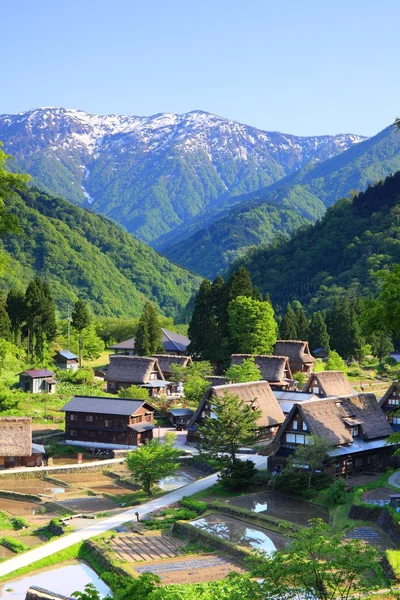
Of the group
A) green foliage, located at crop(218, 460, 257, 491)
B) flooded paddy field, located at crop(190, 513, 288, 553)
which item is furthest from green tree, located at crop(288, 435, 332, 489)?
flooded paddy field, located at crop(190, 513, 288, 553)

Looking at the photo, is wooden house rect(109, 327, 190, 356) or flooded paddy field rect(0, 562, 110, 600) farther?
wooden house rect(109, 327, 190, 356)

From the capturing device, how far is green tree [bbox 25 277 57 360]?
68.4 m

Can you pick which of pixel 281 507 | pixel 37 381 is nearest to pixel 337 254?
pixel 37 381

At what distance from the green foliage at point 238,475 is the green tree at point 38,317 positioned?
32.9 m

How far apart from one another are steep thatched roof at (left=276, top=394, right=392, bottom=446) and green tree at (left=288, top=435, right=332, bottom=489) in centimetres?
159

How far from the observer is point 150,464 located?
125 feet

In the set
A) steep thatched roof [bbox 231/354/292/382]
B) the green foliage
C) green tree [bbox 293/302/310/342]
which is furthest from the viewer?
green tree [bbox 293/302/310/342]

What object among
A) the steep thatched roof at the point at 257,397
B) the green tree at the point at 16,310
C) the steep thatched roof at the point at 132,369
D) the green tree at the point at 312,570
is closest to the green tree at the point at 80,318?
the green tree at the point at 16,310

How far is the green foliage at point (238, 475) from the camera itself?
3828 cm

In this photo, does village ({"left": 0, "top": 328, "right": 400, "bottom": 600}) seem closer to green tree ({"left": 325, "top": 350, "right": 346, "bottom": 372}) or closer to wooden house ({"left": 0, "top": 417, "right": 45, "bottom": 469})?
wooden house ({"left": 0, "top": 417, "right": 45, "bottom": 469})

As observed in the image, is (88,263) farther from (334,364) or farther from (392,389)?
(392,389)

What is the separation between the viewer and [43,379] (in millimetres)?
62219

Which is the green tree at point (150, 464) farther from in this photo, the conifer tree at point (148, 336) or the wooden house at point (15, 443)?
the conifer tree at point (148, 336)

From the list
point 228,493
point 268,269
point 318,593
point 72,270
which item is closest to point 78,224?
point 72,270
